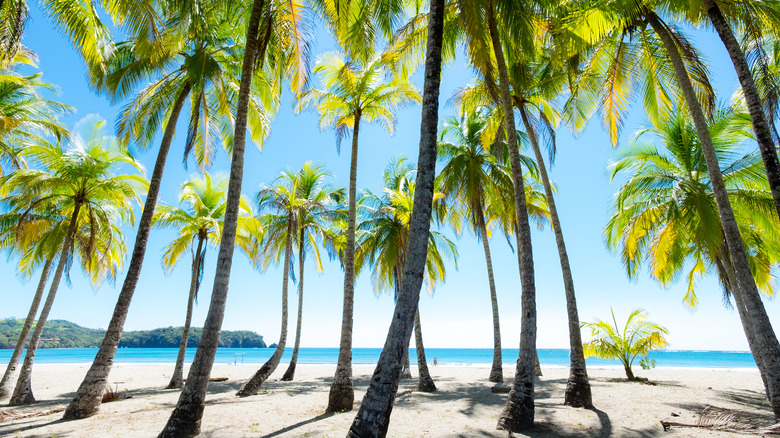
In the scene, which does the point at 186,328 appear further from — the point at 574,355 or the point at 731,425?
the point at 731,425

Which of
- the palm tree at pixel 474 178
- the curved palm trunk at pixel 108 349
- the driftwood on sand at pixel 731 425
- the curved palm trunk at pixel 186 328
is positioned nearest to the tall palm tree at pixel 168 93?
the curved palm trunk at pixel 108 349

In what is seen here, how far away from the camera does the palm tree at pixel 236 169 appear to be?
6.00 m

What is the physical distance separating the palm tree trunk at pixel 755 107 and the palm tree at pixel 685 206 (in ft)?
12.0

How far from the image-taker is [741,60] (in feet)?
20.9

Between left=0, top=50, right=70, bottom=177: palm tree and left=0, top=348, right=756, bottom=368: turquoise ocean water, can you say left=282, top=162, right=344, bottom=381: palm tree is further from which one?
left=0, top=348, right=756, bottom=368: turquoise ocean water

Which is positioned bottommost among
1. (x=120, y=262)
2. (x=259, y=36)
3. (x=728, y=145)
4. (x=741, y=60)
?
(x=120, y=262)

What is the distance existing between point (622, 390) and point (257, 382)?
10.6m

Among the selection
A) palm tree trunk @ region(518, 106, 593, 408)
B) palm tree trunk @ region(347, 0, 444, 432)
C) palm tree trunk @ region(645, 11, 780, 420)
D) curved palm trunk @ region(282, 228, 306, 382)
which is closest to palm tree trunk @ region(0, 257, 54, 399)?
curved palm trunk @ region(282, 228, 306, 382)

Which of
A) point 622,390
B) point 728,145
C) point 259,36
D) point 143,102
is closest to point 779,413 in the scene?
point 622,390

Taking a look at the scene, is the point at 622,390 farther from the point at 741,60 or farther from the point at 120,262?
the point at 120,262

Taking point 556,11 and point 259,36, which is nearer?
point 259,36

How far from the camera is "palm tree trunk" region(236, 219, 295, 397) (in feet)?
38.0

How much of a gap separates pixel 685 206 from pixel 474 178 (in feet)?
22.1

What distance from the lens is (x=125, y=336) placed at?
101m
